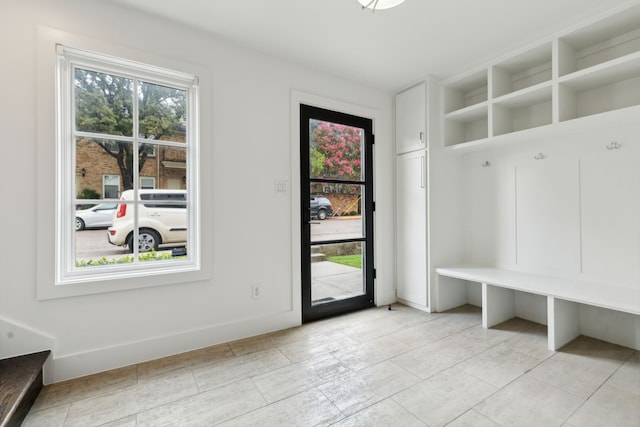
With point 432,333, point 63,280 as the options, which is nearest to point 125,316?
point 63,280

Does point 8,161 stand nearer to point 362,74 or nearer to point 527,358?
point 362,74

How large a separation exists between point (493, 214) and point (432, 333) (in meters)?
1.46

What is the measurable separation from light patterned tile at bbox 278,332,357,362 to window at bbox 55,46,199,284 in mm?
1014

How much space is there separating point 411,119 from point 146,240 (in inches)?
111

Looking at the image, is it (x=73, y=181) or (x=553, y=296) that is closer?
(x=73, y=181)

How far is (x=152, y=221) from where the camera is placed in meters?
2.29

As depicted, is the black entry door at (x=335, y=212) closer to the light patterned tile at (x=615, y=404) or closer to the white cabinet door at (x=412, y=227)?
the white cabinet door at (x=412, y=227)

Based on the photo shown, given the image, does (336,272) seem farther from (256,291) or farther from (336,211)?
(256,291)

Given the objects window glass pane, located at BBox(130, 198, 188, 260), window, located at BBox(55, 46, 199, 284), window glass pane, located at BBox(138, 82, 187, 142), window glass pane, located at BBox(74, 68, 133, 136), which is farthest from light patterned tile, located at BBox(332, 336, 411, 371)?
window glass pane, located at BBox(74, 68, 133, 136)

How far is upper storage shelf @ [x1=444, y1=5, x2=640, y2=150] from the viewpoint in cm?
217

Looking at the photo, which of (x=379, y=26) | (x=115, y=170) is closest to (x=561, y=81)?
(x=379, y=26)

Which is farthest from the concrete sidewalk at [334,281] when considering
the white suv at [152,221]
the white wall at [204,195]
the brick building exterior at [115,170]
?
the brick building exterior at [115,170]

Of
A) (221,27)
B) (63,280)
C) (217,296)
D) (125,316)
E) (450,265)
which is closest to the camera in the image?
(63,280)

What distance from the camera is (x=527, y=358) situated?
85.4 inches
